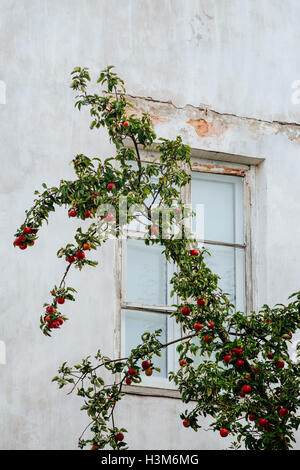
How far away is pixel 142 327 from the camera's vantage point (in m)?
8.06

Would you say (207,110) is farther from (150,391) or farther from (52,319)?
(52,319)

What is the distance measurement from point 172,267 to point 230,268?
49 centimetres

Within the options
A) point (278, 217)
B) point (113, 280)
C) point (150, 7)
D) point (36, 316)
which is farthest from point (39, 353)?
point (150, 7)

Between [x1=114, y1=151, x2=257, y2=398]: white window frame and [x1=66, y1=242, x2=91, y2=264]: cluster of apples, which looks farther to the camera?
[x1=114, y1=151, x2=257, y2=398]: white window frame

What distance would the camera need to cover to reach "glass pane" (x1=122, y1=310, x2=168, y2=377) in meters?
7.99

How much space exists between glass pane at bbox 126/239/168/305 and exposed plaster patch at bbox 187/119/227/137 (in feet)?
3.10

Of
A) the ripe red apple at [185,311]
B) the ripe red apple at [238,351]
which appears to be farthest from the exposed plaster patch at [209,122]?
the ripe red apple at [238,351]

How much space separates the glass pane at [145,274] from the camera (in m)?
8.16

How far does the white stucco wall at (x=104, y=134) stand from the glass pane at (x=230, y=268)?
0.40 ft

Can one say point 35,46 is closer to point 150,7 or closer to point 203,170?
point 150,7

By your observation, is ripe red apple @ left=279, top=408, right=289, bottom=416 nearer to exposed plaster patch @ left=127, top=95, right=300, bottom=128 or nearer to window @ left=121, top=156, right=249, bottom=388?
window @ left=121, top=156, right=249, bottom=388

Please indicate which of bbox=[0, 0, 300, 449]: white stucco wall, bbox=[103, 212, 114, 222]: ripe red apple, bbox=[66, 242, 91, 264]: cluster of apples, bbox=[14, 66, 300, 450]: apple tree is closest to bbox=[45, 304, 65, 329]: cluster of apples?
bbox=[14, 66, 300, 450]: apple tree

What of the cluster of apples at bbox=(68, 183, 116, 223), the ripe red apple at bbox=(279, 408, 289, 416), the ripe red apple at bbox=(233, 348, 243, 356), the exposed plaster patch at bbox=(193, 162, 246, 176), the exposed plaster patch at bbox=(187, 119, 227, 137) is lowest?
the ripe red apple at bbox=(279, 408, 289, 416)
